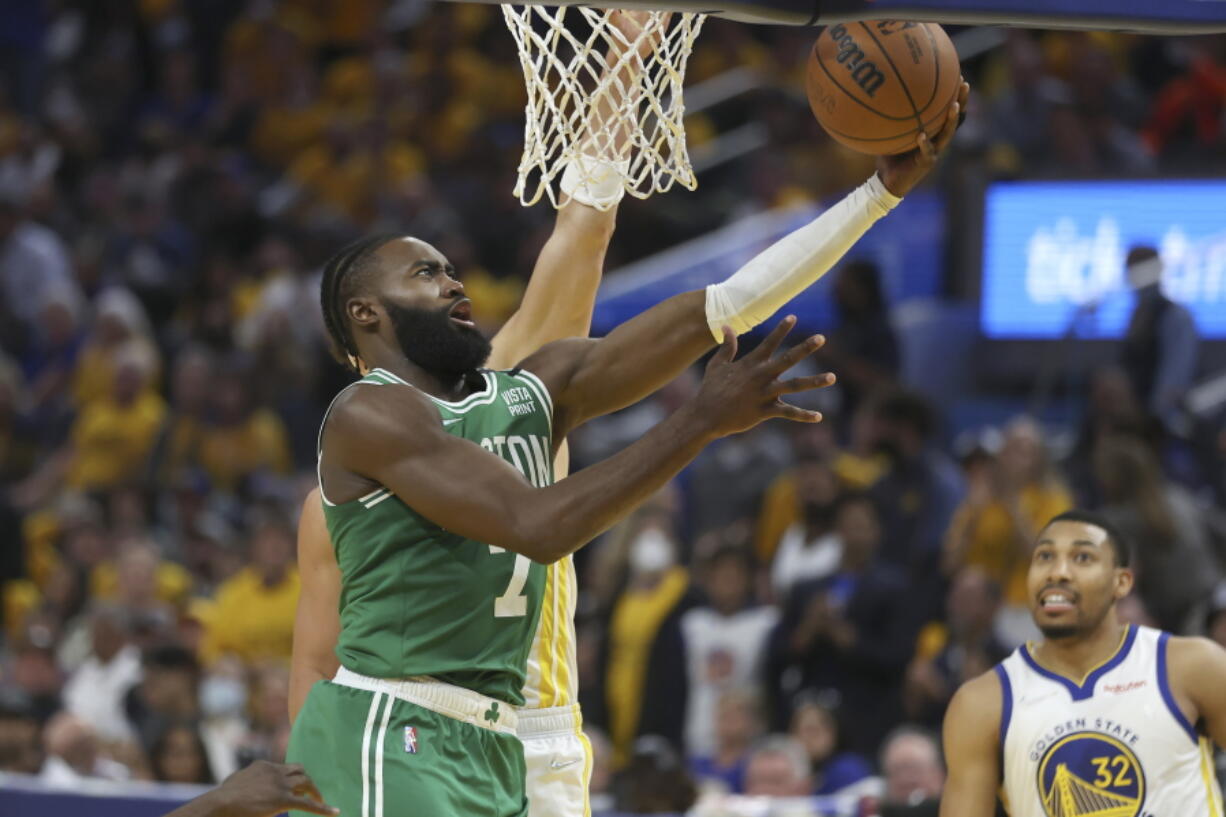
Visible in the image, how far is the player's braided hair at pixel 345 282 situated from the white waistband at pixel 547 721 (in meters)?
1.06

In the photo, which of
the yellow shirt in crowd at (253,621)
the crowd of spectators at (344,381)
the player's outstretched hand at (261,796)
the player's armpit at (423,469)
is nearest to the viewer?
the player's outstretched hand at (261,796)

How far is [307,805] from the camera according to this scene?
3.61 m

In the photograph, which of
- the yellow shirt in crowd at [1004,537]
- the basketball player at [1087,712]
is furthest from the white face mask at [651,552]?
the basketball player at [1087,712]

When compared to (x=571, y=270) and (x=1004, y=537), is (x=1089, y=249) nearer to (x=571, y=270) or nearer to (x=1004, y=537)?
(x=1004, y=537)

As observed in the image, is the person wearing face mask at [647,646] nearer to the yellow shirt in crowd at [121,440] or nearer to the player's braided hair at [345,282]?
the yellow shirt in crowd at [121,440]

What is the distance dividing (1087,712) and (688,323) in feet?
6.31

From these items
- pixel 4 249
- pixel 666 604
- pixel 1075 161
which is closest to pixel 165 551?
pixel 4 249

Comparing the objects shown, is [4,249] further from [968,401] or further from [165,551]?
[968,401]

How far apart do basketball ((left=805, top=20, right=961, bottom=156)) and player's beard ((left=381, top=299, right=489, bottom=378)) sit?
101 cm

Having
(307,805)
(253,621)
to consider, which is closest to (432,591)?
(307,805)

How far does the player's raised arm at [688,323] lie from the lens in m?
4.14

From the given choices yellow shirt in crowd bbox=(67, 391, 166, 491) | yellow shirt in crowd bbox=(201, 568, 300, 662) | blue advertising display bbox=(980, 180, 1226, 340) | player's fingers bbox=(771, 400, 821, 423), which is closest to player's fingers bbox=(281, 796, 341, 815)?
player's fingers bbox=(771, 400, 821, 423)

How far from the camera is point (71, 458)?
36.9 ft

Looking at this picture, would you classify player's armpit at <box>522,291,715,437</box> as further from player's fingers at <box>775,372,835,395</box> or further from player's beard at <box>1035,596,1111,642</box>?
player's beard at <box>1035,596,1111,642</box>
